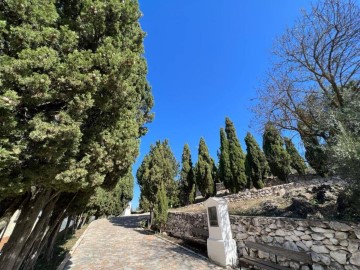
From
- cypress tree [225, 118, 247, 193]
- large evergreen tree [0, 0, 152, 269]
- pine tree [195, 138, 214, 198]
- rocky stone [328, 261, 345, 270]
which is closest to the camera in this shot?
large evergreen tree [0, 0, 152, 269]

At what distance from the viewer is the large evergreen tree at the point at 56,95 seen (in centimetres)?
304

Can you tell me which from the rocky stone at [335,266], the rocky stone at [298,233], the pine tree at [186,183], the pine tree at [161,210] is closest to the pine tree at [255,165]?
the pine tree at [186,183]

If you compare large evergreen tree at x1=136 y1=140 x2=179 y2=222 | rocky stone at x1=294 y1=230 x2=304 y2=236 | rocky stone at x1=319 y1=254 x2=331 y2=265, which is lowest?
rocky stone at x1=319 y1=254 x2=331 y2=265

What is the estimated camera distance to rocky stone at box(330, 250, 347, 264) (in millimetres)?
4465

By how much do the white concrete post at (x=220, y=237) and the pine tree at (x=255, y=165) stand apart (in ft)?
46.0

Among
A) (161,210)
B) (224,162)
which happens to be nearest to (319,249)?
(161,210)

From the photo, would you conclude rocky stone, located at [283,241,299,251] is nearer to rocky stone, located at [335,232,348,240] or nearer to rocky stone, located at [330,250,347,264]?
rocky stone, located at [330,250,347,264]

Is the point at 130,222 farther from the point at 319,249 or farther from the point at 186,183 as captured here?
Answer: the point at 319,249

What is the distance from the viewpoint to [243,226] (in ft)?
23.7

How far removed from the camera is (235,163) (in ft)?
72.6

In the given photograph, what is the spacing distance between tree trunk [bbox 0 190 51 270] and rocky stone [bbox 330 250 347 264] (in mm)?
6297

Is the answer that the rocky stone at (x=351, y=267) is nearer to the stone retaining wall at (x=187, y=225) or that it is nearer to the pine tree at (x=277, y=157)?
the stone retaining wall at (x=187, y=225)

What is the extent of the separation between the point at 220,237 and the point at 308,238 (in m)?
2.81

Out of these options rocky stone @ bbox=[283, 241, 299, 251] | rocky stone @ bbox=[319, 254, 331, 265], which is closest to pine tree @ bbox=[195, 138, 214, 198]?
rocky stone @ bbox=[283, 241, 299, 251]
